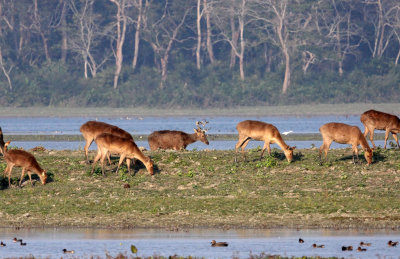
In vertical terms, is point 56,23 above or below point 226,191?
above

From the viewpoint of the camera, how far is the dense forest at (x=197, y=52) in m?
84.2

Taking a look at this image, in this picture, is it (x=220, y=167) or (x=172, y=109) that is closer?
(x=220, y=167)

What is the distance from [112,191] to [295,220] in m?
5.16

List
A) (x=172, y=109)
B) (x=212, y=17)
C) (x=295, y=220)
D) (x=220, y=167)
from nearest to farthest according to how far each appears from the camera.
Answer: (x=295, y=220) < (x=220, y=167) < (x=172, y=109) < (x=212, y=17)

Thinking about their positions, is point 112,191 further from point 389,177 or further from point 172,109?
point 172,109

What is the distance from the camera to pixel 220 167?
2444cm

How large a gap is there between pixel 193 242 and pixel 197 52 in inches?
2836

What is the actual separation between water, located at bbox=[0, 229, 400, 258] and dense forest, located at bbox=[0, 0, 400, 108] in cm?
6565

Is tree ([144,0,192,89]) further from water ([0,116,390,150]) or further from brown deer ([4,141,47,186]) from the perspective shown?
brown deer ([4,141,47,186])

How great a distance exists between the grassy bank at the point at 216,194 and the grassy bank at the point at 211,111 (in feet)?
170

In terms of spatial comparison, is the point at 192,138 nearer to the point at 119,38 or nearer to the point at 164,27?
the point at 119,38

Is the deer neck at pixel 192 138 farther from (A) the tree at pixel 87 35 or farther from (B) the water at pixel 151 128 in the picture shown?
(A) the tree at pixel 87 35

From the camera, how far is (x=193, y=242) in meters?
16.8

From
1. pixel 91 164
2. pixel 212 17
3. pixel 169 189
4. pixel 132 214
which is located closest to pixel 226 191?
pixel 169 189
